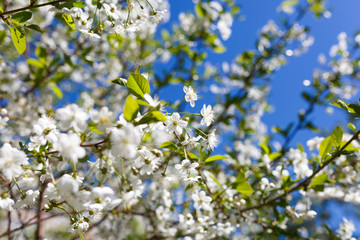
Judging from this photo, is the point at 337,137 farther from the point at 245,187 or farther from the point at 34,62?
the point at 34,62

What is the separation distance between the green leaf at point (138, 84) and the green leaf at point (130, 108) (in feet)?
0.63

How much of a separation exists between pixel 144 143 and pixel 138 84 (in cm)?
39

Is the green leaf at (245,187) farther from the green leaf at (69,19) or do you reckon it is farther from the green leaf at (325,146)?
the green leaf at (69,19)

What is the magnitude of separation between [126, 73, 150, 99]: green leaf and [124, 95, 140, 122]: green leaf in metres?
0.19

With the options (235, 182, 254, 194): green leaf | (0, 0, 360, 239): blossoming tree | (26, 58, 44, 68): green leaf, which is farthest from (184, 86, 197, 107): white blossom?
(26, 58, 44, 68): green leaf

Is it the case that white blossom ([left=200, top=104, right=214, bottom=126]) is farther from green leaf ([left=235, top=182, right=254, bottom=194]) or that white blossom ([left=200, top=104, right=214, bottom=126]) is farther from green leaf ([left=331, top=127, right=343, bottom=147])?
green leaf ([left=331, top=127, right=343, bottom=147])

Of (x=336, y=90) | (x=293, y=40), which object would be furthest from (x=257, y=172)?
(x=293, y=40)

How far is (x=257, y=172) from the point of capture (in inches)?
84.1

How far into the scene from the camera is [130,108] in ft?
2.57

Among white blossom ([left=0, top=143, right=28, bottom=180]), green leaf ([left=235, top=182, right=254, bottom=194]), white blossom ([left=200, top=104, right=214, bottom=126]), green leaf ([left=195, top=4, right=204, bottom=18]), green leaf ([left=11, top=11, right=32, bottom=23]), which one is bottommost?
green leaf ([left=235, top=182, right=254, bottom=194])

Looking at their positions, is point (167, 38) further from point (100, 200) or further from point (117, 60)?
point (100, 200)

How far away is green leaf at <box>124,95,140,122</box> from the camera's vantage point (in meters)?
0.77

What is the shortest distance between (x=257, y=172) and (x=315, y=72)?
2246 millimetres

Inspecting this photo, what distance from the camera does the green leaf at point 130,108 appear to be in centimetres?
77
